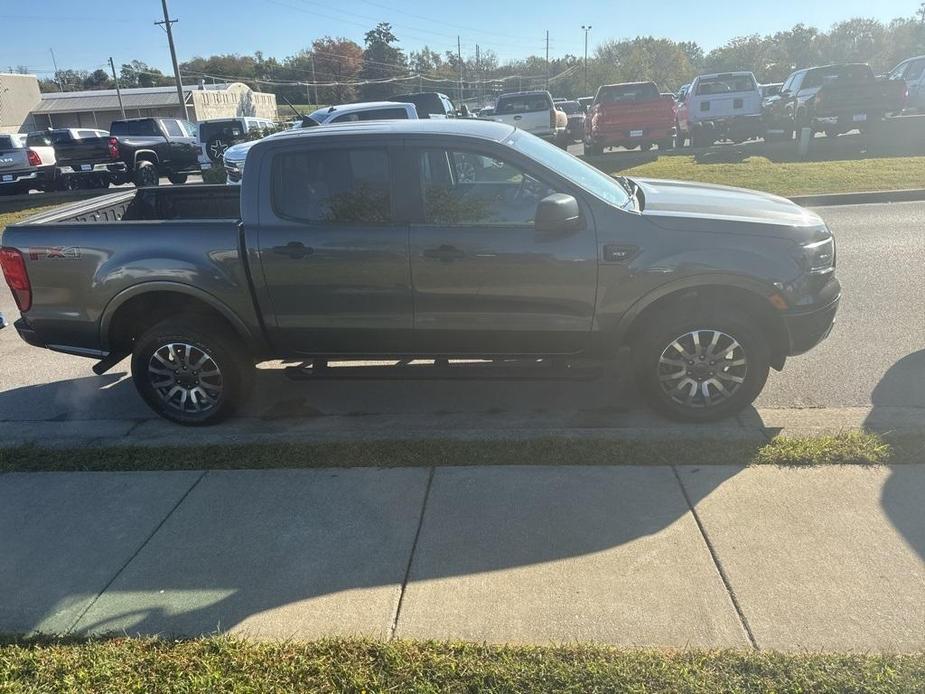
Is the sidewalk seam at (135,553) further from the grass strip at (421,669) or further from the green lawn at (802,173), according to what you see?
the green lawn at (802,173)

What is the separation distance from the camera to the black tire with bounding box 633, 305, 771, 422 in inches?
167

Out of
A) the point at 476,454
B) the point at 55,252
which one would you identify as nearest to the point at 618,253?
the point at 476,454

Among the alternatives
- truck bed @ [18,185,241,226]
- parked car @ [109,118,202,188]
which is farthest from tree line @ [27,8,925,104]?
truck bed @ [18,185,241,226]

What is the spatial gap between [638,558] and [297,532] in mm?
1680

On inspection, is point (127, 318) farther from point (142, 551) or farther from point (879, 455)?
point (879, 455)

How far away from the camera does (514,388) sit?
5.29 meters

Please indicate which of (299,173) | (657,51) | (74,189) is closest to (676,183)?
(299,173)

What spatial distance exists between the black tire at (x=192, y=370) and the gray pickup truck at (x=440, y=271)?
1 cm

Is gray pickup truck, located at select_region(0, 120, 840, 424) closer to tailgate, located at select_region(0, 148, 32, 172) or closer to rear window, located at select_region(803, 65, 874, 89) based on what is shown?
rear window, located at select_region(803, 65, 874, 89)

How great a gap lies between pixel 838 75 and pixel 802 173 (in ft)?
19.6

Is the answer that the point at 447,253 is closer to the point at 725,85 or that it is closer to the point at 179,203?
the point at 179,203

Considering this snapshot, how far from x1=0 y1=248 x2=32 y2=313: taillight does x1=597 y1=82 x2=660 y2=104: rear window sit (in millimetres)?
16291

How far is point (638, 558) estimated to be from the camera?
321 cm

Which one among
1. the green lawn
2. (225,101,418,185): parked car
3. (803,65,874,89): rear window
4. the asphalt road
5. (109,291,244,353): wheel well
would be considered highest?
(803,65,874,89): rear window
